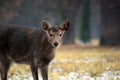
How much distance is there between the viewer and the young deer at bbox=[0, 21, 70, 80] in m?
14.0

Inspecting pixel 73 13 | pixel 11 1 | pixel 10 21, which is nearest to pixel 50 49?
pixel 73 13

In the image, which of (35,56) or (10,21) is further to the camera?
(10,21)

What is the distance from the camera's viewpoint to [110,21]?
4462 centimetres

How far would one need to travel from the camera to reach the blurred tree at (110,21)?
43.9 metres

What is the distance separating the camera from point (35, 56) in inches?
551

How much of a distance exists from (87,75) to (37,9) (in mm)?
50481

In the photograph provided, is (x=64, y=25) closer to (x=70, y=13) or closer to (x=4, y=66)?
(x=4, y=66)

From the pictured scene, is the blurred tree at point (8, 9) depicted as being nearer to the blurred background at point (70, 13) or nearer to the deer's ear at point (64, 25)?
the blurred background at point (70, 13)

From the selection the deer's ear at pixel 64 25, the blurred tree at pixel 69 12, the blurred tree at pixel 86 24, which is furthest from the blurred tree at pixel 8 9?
the deer's ear at pixel 64 25

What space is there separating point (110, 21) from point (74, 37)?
33.1 ft

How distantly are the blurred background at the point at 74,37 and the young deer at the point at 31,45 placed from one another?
83.9 inches

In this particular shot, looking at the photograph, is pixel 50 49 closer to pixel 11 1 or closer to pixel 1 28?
pixel 1 28

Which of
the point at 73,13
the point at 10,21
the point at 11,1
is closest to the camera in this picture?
the point at 73,13

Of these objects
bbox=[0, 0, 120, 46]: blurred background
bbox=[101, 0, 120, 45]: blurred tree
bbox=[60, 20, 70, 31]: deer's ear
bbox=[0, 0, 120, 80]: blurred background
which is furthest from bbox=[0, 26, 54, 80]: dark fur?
bbox=[101, 0, 120, 45]: blurred tree
